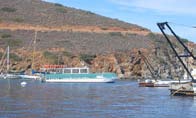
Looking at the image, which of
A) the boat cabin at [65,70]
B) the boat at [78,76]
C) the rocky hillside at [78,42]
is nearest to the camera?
the boat at [78,76]

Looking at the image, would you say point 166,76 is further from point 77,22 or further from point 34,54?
point 77,22

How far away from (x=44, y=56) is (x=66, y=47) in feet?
28.6

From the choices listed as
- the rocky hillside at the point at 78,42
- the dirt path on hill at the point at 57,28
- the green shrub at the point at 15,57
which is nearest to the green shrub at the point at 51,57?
the rocky hillside at the point at 78,42

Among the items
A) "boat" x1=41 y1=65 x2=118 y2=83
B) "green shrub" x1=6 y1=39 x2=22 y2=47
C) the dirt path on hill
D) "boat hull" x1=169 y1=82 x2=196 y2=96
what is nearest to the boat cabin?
"boat" x1=41 y1=65 x2=118 y2=83

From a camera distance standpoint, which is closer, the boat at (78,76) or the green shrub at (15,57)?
the boat at (78,76)

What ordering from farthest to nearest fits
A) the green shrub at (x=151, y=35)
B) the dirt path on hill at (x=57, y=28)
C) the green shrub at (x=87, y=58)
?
the green shrub at (x=151, y=35)
the dirt path on hill at (x=57, y=28)
the green shrub at (x=87, y=58)

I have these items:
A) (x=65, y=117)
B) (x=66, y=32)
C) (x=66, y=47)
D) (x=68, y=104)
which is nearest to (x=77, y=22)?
(x=66, y=32)

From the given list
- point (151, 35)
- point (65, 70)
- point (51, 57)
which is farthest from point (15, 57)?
point (151, 35)

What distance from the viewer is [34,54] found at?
15000 centimetres

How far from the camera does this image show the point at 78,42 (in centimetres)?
16288

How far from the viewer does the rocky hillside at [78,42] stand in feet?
492

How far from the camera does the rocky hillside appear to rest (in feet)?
492

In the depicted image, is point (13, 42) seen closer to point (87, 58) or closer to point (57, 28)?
point (57, 28)

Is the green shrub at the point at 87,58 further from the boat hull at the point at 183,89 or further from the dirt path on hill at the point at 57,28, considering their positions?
the boat hull at the point at 183,89
